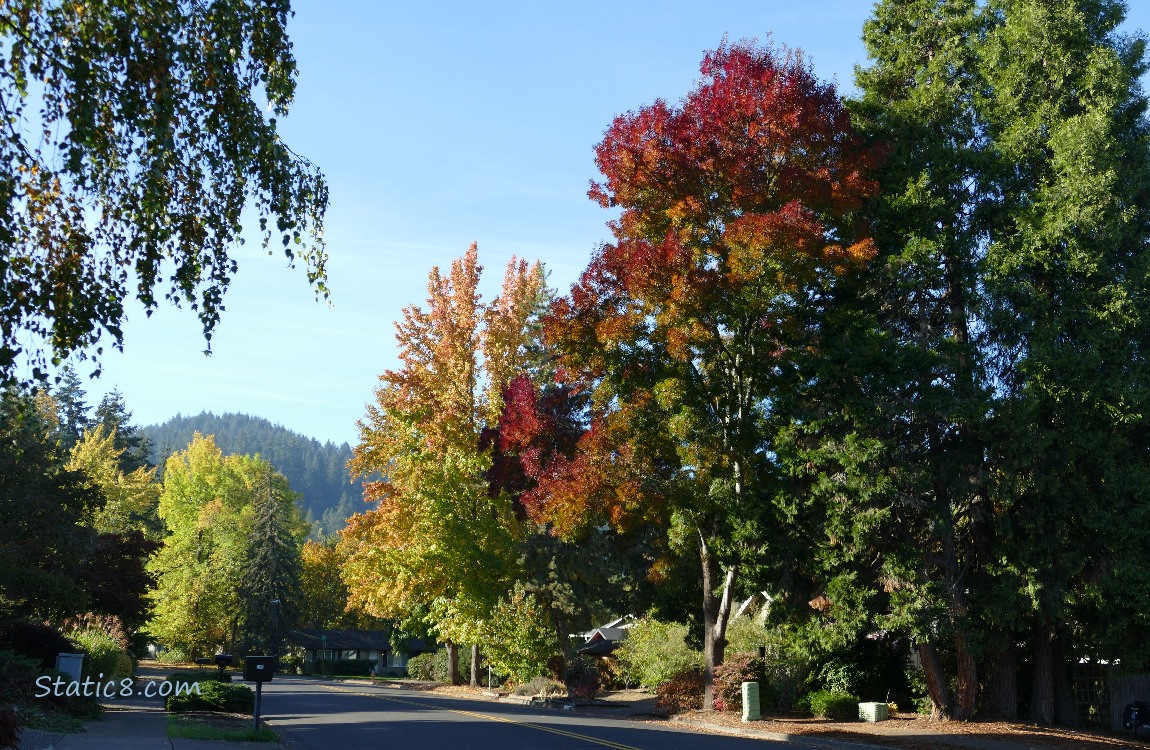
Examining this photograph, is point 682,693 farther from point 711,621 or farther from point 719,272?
point 719,272

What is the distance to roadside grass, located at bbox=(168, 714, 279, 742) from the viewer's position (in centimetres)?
1666

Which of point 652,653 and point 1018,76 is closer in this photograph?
point 1018,76

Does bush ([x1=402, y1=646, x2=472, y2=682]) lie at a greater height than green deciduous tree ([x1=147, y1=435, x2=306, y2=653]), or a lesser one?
lesser

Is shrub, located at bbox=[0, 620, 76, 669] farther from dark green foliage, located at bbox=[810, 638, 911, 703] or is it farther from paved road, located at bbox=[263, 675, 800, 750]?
dark green foliage, located at bbox=[810, 638, 911, 703]

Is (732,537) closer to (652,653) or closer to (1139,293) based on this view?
(652,653)

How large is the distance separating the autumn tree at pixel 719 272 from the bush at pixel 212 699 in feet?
34.0

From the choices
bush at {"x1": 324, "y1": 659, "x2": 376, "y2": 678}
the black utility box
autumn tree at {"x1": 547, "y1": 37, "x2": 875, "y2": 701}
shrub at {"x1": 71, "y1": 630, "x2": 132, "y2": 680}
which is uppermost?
autumn tree at {"x1": 547, "y1": 37, "x2": 875, "y2": 701}

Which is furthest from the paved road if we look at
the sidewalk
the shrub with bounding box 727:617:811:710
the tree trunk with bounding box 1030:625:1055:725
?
the tree trunk with bounding box 1030:625:1055:725

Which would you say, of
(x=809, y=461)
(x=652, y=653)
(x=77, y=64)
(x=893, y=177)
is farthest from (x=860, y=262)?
(x=77, y=64)

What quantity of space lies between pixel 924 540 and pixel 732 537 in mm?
4687

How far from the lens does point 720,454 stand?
2453cm

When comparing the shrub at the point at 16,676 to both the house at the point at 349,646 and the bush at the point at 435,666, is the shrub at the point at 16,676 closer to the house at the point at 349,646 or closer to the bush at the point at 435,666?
the bush at the point at 435,666

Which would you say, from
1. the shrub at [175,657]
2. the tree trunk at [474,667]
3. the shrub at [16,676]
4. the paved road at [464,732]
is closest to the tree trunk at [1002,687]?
the paved road at [464,732]

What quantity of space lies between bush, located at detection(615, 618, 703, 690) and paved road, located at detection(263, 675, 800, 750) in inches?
237
